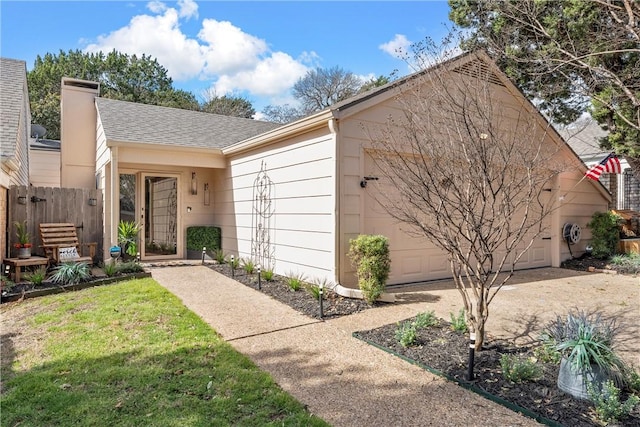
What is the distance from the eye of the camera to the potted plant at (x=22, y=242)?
7.34 m

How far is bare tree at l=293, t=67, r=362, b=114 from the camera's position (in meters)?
27.4

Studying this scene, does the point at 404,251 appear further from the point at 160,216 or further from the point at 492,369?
the point at 160,216

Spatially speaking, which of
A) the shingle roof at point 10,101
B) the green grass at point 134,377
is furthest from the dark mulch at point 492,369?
the shingle roof at point 10,101

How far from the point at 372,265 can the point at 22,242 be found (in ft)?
22.7

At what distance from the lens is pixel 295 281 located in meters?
6.51

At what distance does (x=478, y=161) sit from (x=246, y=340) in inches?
123

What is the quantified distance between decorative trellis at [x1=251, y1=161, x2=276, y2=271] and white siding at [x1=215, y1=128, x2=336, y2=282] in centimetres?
5

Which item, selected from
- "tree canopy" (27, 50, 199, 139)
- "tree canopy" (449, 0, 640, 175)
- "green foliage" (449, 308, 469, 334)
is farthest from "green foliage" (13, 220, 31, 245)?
"tree canopy" (27, 50, 199, 139)

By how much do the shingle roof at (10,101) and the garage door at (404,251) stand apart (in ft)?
22.5

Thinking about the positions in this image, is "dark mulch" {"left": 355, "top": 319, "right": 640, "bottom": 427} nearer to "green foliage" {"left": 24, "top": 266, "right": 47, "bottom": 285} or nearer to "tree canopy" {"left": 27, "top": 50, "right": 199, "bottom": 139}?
"green foliage" {"left": 24, "top": 266, "right": 47, "bottom": 285}

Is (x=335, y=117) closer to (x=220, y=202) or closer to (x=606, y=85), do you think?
(x=220, y=202)

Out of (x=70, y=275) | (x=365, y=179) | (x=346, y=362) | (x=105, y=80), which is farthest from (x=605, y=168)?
(x=105, y=80)

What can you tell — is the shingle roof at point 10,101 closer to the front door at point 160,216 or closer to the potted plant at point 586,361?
the front door at point 160,216

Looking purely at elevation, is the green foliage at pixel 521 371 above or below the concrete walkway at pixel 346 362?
above
